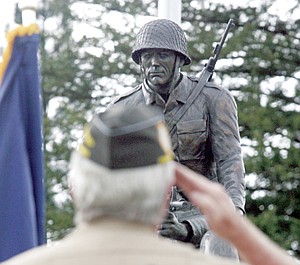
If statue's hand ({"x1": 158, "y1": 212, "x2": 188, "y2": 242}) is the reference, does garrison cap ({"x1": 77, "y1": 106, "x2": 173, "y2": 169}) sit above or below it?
above

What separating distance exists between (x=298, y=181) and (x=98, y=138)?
18199 millimetres

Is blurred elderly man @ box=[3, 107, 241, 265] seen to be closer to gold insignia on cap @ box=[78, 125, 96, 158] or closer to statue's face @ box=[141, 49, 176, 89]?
gold insignia on cap @ box=[78, 125, 96, 158]

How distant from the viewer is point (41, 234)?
534 cm

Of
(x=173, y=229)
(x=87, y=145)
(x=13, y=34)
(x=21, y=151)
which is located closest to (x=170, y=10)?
(x=173, y=229)

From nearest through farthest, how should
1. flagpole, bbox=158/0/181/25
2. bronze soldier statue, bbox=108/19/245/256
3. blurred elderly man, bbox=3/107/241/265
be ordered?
blurred elderly man, bbox=3/107/241/265
bronze soldier statue, bbox=108/19/245/256
flagpole, bbox=158/0/181/25

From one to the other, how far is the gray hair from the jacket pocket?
549cm

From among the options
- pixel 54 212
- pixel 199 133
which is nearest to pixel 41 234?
pixel 199 133

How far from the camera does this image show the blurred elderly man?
3391mm

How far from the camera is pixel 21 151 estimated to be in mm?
5199

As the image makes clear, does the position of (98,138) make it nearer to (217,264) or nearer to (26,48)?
(217,264)

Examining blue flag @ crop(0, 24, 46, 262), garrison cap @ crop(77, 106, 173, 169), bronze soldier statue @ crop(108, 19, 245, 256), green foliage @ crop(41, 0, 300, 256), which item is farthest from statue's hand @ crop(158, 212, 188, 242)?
green foliage @ crop(41, 0, 300, 256)

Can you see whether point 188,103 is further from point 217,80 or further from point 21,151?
point 217,80

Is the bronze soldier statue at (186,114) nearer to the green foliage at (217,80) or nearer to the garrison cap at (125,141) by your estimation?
the garrison cap at (125,141)

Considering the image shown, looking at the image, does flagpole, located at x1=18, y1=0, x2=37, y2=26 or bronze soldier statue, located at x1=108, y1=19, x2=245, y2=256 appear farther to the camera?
bronze soldier statue, located at x1=108, y1=19, x2=245, y2=256
